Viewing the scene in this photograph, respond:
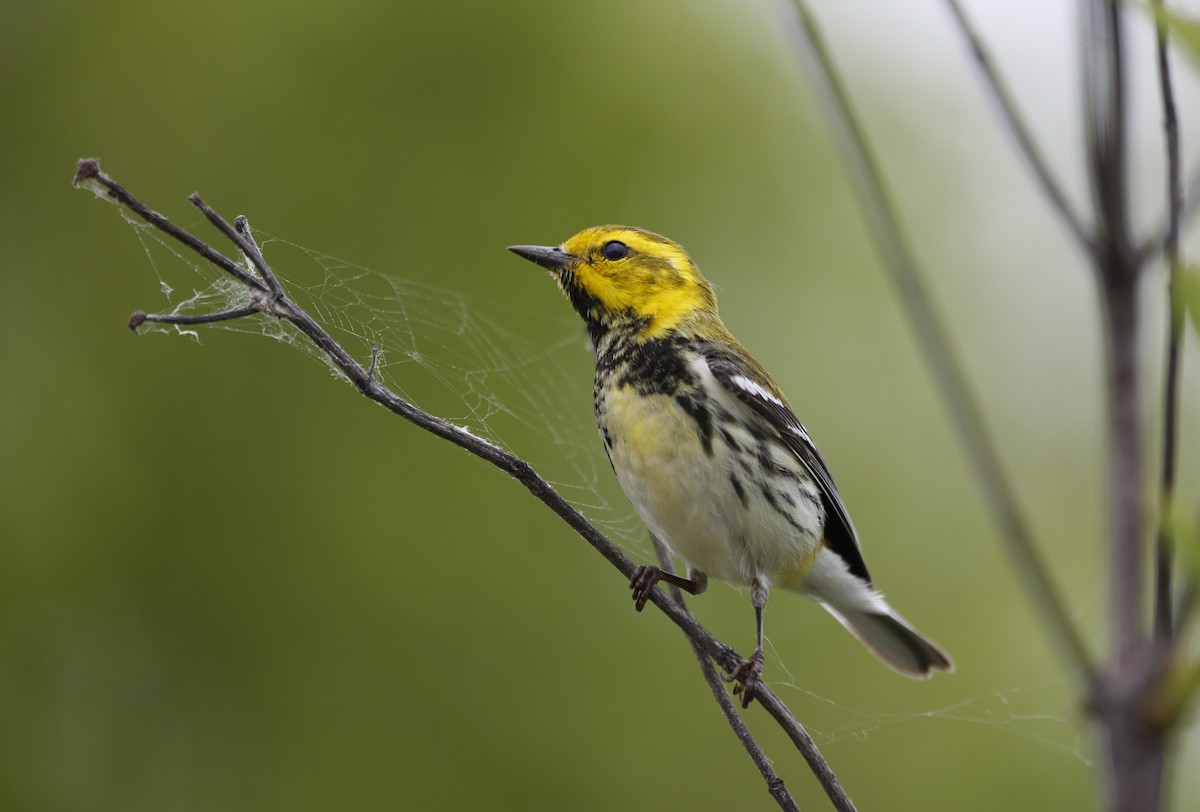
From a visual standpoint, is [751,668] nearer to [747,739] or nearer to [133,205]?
[747,739]

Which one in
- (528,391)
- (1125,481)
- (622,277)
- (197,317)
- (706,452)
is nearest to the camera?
(1125,481)

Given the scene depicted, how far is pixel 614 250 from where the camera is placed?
3156mm

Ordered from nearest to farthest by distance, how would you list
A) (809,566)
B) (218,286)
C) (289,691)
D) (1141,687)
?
(1141,687)
(218,286)
(809,566)
(289,691)

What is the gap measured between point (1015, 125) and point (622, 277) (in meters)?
2.36

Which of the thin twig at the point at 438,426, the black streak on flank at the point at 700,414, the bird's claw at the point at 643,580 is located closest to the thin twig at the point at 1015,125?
the thin twig at the point at 438,426

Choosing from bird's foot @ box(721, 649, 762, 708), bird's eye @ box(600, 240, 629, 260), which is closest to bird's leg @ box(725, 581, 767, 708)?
bird's foot @ box(721, 649, 762, 708)

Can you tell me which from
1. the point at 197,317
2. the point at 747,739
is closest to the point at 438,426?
the point at 197,317

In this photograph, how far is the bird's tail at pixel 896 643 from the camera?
3.14m

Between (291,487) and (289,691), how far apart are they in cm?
65

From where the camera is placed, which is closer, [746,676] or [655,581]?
[746,676]

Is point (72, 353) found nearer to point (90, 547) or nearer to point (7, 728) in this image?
point (90, 547)

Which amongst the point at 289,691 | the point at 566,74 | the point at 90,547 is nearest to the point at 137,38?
the point at 566,74

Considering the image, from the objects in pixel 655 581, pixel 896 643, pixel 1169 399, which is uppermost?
pixel 1169 399

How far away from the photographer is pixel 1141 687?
1.78ft
